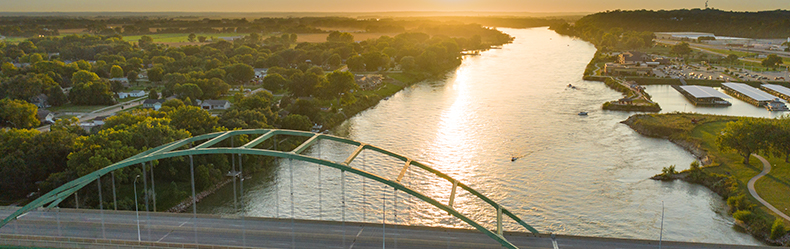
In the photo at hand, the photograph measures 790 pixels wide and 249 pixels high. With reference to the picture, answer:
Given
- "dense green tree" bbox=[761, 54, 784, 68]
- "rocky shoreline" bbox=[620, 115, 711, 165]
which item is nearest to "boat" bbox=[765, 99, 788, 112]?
"rocky shoreline" bbox=[620, 115, 711, 165]

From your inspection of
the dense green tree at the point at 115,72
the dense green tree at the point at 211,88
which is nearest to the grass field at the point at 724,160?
the dense green tree at the point at 211,88

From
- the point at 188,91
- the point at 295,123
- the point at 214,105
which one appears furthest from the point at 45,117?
the point at 295,123

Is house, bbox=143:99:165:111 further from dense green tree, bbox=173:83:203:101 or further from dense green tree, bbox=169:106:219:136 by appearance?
dense green tree, bbox=169:106:219:136

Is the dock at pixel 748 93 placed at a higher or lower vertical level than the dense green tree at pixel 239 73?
lower

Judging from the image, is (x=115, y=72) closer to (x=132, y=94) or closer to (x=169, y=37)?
(x=132, y=94)

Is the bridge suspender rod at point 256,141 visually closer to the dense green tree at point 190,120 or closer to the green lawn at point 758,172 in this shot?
the dense green tree at point 190,120

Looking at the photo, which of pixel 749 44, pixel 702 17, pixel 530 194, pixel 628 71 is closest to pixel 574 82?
pixel 628 71
